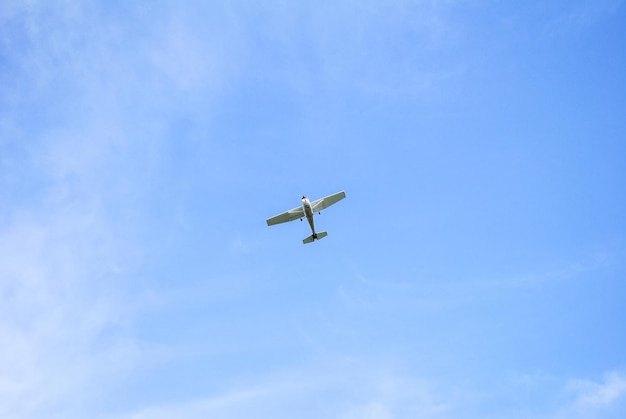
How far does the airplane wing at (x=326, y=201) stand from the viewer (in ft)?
333

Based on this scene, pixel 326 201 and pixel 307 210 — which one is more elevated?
pixel 326 201

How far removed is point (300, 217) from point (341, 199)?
20.2 ft

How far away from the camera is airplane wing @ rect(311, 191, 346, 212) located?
3999 inches

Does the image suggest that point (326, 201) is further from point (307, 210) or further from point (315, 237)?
point (315, 237)

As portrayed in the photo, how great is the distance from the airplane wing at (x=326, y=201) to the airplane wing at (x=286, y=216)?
194 cm

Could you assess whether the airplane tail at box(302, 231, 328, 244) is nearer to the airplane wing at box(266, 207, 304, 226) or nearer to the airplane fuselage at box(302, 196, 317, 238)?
the airplane fuselage at box(302, 196, 317, 238)

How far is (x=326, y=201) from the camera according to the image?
4018 inches

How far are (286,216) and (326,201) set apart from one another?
5.85 m

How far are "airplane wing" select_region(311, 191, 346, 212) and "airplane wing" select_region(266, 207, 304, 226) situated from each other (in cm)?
194

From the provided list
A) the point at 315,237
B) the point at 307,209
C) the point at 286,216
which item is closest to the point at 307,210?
the point at 307,209

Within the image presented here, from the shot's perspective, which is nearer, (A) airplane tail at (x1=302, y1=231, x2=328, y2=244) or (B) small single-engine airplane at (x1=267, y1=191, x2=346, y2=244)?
(B) small single-engine airplane at (x1=267, y1=191, x2=346, y2=244)

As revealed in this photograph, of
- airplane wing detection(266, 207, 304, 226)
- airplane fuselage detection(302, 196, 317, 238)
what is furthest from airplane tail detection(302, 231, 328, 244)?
airplane wing detection(266, 207, 304, 226)

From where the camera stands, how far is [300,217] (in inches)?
4006

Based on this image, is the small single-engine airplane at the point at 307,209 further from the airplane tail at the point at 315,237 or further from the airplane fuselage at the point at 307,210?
the airplane tail at the point at 315,237
